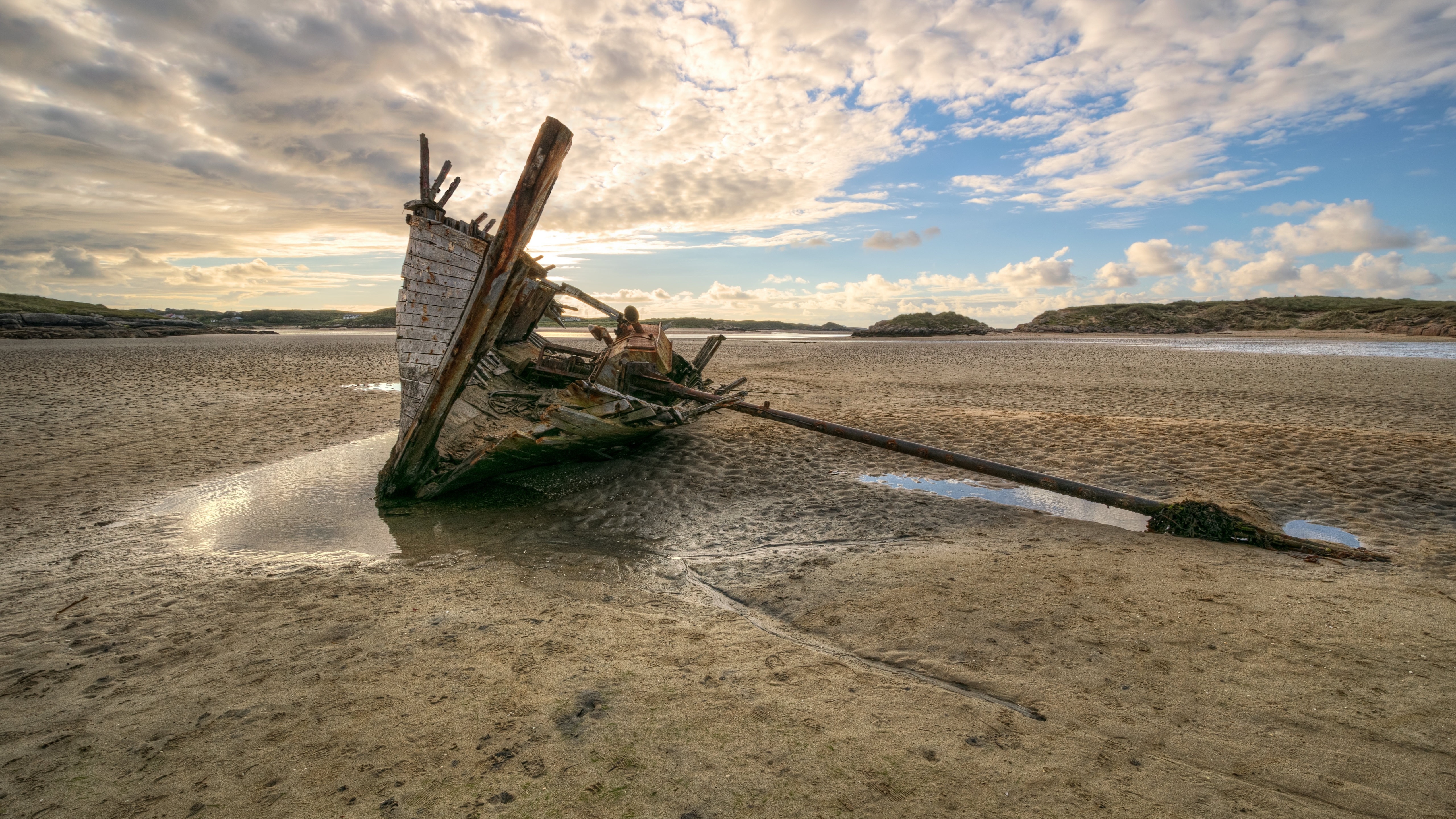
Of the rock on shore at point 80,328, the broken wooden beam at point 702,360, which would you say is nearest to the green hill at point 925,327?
the broken wooden beam at point 702,360

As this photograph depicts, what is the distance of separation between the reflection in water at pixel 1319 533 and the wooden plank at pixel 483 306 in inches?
343

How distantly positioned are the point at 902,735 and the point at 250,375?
84.1 ft

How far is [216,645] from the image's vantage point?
12.8 feet

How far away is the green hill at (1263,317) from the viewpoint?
141ft

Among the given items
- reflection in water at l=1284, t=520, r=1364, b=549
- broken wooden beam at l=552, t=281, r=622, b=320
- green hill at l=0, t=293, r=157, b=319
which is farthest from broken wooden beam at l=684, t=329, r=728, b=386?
green hill at l=0, t=293, r=157, b=319

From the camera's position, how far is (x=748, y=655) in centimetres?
373

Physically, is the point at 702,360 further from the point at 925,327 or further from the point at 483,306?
the point at 925,327

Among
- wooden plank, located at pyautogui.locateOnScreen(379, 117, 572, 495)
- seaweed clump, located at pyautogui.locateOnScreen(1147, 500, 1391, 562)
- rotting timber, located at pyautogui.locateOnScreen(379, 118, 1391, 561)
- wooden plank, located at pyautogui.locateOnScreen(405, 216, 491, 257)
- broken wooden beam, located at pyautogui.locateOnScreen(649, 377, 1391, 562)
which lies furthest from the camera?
wooden plank, located at pyautogui.locateOnScreen(405, 216, 491, 257)

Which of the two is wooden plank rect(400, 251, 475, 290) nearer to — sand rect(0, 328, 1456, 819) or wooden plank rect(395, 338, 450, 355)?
wooden plank rect(395, 338, 450, 355)

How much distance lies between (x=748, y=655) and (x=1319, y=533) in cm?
651

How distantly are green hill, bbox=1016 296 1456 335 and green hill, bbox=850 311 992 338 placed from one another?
7116mm

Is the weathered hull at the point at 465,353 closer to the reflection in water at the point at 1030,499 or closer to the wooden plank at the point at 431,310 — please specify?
the wooden plank at the point at 431,310

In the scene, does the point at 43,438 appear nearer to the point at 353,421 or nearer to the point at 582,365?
the point at 353,421

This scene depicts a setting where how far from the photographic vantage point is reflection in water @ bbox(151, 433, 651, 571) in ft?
19.3
